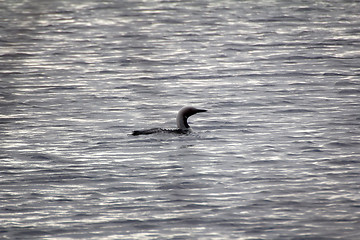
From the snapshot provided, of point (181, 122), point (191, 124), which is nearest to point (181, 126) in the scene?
point (181, 122)

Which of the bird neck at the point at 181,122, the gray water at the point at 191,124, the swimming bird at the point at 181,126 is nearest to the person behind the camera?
the gray water at the point at 191,124

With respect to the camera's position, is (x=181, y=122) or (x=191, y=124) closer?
(x=181, y=122)

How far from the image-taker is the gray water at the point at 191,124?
35.1 feet

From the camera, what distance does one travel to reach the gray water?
1071 cm

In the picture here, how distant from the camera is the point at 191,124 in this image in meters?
16.4

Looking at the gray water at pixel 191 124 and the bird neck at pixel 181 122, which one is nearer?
the gray water at pixel 191 124

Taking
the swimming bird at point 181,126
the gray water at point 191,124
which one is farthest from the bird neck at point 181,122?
the gray water at point 191,124

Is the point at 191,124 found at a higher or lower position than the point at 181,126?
lower

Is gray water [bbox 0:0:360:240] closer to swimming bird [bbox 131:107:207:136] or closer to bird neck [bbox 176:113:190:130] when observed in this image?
swimming bird [bbox 131:107:207:136]

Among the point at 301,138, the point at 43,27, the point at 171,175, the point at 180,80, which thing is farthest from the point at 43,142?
the point at 43,27

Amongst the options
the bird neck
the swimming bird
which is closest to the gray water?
the swimming bird

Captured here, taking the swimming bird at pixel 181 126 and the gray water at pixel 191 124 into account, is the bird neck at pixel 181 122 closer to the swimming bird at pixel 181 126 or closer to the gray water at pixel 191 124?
the swimming bird at pixel 181 126

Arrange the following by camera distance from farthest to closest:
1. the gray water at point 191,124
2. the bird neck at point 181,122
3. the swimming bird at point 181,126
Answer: the bird neck at point 181,122
the swimming bird at point 181,126
the gray water at point 191,124

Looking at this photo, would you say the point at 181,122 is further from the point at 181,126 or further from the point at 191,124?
the point at 191,124
